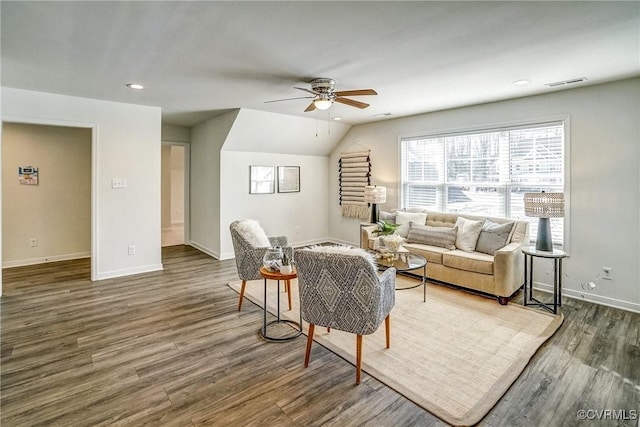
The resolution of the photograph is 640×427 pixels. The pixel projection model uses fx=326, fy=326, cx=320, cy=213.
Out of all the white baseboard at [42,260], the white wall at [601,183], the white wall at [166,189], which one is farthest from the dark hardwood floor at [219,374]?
the white wall at [166,189]

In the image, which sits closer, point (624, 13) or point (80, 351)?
point (624, 13)

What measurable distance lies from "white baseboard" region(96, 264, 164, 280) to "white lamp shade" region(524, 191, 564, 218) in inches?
202

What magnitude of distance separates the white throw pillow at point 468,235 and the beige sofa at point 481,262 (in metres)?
0.02

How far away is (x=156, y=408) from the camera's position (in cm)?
204

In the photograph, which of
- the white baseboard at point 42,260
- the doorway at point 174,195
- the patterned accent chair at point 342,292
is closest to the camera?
the patterned accent chair at point 342,292

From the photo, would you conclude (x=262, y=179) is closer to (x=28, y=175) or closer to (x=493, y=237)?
(x=28, y=175)

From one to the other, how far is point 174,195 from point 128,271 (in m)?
4.95

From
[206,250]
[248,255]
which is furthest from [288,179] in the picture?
[248,255]

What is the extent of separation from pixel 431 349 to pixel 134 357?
2.42 metres

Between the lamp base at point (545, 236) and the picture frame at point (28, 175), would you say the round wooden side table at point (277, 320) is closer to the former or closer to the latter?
the lamp base at point (545, 236)

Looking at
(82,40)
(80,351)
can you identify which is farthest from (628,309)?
(82,40)

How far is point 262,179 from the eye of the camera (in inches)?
248

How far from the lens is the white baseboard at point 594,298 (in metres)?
3.54

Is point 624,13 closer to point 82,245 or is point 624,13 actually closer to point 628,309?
point 628,309
